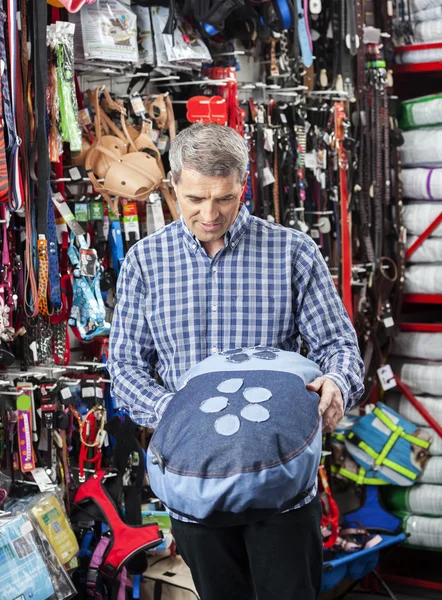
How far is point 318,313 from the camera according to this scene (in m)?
2.57

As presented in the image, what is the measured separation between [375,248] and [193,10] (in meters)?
1.89

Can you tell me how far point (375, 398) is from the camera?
5887 mm

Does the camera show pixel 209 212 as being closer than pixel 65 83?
Yes

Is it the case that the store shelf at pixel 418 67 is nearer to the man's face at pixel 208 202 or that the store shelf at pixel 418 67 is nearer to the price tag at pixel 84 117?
the price tag at pixel 84 117

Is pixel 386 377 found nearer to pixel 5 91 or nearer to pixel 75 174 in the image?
pixel 75 174

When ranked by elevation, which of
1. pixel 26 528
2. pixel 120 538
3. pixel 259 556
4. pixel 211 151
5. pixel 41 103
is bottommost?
pixel 120 538

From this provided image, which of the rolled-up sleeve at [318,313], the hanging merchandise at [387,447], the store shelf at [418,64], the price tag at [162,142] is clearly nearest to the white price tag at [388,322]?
the hanging merchandise at [387,447]

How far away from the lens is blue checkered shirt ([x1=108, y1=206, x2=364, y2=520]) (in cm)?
257

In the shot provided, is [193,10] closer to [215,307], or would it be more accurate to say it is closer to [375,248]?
[375,248]

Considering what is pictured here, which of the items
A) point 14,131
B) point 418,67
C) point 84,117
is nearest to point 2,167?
point 14,131

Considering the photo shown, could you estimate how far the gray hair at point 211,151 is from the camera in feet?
8.01

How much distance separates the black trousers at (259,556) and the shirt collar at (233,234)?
70 cm

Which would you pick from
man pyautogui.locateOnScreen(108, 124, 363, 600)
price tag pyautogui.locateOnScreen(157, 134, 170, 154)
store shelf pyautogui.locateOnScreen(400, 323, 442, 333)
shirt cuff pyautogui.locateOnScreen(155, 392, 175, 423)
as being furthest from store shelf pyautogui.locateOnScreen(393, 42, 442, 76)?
shirt cuff pyautogui.locateOnScreen(155, 392, 175, 423)

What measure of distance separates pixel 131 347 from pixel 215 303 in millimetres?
254
